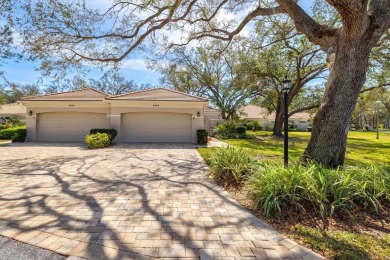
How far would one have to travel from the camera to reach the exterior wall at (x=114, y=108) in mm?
14422

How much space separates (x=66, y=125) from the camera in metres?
15.0

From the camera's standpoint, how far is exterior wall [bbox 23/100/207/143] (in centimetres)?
1442

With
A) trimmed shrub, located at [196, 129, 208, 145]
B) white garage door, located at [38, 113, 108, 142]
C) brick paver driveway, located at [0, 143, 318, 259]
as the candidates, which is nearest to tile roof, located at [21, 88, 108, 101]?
white garage door, located at [38, 113, 108, 142]

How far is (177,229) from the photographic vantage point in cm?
325

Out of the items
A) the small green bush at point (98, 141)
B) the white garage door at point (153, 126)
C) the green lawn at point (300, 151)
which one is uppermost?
the white garage door at point (153, 126)

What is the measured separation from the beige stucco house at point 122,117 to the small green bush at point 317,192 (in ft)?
35.5

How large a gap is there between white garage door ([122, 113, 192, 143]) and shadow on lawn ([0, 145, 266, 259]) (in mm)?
6989

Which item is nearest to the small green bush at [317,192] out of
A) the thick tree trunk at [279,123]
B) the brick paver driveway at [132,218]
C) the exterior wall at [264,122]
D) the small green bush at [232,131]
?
the brick paver driveway at [132,218]

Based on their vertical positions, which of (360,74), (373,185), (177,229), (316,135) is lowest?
(177,229)

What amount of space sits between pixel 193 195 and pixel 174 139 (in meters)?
10.3

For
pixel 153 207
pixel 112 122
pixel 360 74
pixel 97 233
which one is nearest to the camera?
pixel 97 233

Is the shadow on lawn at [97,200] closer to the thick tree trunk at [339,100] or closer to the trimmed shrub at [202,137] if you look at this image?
the thick tree trunk at [339,100]

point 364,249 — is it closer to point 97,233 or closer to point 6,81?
point 97,233

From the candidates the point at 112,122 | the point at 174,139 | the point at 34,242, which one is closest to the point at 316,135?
the point at 34,242
